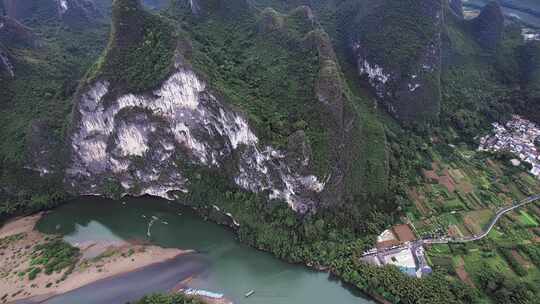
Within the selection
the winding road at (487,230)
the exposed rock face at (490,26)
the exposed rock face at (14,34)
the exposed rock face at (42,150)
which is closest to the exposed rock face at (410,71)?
the winding road at (487,230)

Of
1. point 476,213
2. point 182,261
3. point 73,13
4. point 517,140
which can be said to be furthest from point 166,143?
point 517,140

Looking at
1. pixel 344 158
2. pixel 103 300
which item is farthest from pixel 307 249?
pixel 103 300

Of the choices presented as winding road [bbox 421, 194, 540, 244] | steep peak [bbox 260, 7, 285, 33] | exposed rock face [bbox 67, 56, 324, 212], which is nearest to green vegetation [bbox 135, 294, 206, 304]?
exposed rock face [bbox 67, 56, 324, 212]

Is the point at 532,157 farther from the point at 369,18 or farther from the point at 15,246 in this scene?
the point at 15,246

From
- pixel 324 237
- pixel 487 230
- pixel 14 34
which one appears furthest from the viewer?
pixel 14 34

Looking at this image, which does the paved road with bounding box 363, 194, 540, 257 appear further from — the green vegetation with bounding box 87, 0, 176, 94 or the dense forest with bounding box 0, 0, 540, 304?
the green vegetation with bounding box 87, 0, 176, 94

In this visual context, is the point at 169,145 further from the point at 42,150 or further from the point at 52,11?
the point at 52,11

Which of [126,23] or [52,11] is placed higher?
[52,11]
